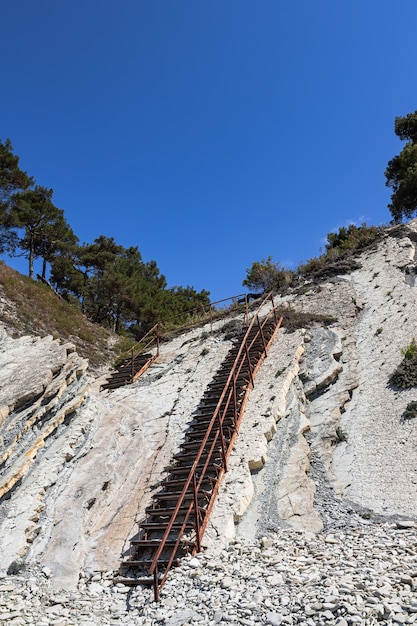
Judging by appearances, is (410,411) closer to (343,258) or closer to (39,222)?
(343,258)

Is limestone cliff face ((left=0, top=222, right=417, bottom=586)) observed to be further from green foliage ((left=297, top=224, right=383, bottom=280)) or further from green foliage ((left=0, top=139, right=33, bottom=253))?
green foliage ((left=0, top=139, right=33, bottom=253))

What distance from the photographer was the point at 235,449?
11.2 meters

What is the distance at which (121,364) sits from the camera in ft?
66.6

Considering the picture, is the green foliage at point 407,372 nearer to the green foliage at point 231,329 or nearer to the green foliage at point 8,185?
the green foliage at point 231,329

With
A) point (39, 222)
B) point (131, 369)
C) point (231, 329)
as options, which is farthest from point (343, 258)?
point (39, 222)

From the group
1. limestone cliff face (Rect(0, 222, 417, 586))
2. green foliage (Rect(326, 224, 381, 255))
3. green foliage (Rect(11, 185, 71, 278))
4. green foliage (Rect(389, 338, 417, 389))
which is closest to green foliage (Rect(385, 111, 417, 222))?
green foliage (Rect(326, 224, 381, 255))

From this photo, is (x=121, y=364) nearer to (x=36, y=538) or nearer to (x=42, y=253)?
(x=36, y=538)

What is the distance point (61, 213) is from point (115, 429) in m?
24.6

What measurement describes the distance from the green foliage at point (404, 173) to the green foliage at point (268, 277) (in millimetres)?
7609

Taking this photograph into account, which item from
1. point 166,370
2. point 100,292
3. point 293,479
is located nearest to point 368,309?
point 166,370

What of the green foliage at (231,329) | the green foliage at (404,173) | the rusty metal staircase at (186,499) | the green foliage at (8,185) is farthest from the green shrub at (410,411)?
the green foliage at (8,185)

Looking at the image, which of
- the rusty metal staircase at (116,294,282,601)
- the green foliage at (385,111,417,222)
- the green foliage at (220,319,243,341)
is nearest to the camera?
the rusty metal staircase at (116,294,282,601)

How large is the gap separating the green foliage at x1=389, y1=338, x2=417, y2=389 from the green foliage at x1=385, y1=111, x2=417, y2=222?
651 inches

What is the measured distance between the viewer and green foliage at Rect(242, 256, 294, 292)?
991 inches
